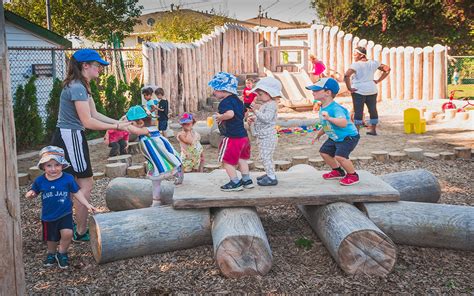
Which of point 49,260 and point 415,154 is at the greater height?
point 415,154

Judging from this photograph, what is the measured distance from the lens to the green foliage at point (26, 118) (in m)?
10.7

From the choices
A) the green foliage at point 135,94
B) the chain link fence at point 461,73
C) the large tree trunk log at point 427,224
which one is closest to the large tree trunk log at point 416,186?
the large tree trunk log at point 427,224

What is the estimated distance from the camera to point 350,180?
16.9 feet

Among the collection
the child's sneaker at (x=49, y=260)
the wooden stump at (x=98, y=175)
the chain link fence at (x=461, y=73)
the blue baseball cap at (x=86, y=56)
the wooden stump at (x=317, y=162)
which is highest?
the chain link fence at (x=461, y=73)

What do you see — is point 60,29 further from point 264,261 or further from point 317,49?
point 264,261

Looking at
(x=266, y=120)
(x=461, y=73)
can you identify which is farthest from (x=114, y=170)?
(x=461, y=73)

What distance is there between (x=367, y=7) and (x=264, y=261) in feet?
78.9

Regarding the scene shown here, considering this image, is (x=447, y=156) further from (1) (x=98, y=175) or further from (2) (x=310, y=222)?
(1) (x=98, y=175)

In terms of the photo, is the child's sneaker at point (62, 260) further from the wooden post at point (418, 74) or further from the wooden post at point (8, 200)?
the wooden post at point (418, 74)

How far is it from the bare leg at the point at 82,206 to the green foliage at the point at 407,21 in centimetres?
2326

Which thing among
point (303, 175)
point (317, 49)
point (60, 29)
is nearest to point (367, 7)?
point (317, 49)

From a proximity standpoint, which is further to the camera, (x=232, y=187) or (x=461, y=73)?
(x=461, y=73)

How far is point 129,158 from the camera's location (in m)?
8.82

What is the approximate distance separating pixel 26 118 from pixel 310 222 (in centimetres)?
749
